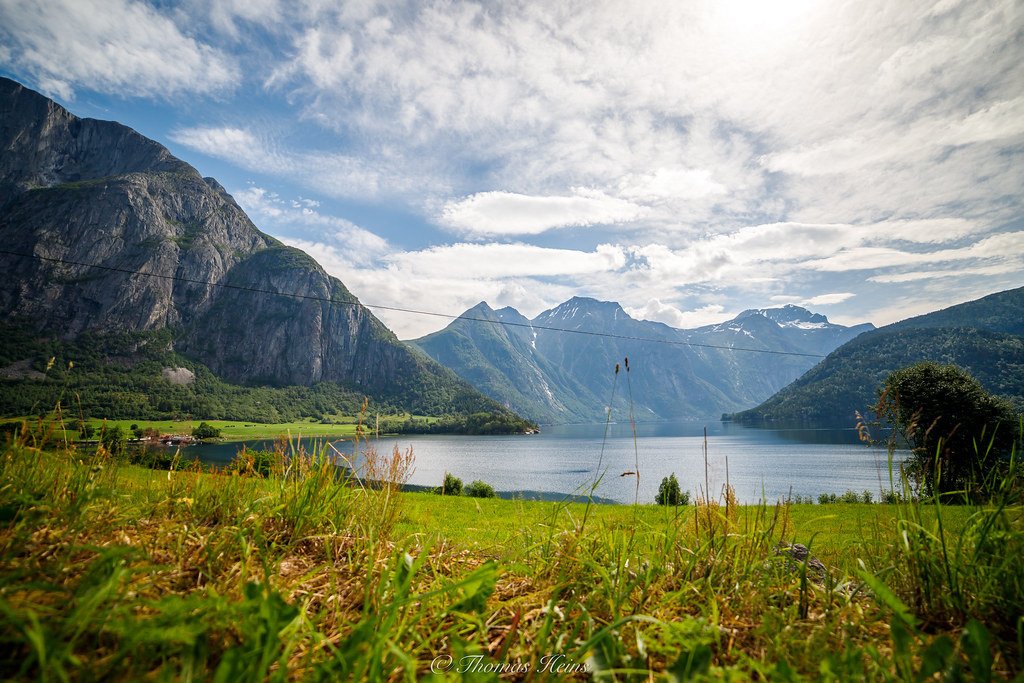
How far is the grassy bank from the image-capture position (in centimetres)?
132

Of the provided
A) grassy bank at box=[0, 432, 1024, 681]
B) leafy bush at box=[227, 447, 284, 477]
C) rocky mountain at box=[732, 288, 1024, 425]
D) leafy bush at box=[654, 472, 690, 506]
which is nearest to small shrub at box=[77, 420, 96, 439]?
grassy bank at box=[0, 432, 1024, 681]

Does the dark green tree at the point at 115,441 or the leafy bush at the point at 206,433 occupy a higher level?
the dark green tree at the point at 115,441

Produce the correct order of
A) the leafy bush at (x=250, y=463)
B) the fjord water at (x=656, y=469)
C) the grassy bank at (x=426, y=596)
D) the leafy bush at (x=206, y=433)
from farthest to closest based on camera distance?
the fjord water at (x=656, y=469) < the leafy bush at (x=206, y=433) < the leafy bush at (x=250, y=463) < the grassy bank at (x=426, y=596)

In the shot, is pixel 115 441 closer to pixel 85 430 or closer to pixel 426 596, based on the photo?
pixel 85 430

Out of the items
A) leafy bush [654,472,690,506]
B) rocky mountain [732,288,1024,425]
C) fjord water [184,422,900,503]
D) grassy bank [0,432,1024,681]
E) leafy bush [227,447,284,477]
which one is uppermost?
rocky mountain [732,288,1024,425]

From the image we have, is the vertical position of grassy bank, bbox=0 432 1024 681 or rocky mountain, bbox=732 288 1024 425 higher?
rocky mountain, bbox=732 288 1024 425

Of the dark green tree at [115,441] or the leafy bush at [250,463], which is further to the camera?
the dark green tree at [115,441]

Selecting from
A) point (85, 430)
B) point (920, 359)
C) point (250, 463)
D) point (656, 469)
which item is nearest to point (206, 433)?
point (85, 430)

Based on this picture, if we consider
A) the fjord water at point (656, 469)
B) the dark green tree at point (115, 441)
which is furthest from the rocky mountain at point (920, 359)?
the dark green tree at point (115, 441)

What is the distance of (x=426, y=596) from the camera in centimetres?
172

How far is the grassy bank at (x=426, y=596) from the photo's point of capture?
4.33 ft

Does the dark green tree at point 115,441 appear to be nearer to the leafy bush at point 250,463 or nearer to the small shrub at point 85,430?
the small shrub at point 85,430

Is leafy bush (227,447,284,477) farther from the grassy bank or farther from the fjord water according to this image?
the fjord water

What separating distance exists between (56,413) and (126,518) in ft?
10.2
